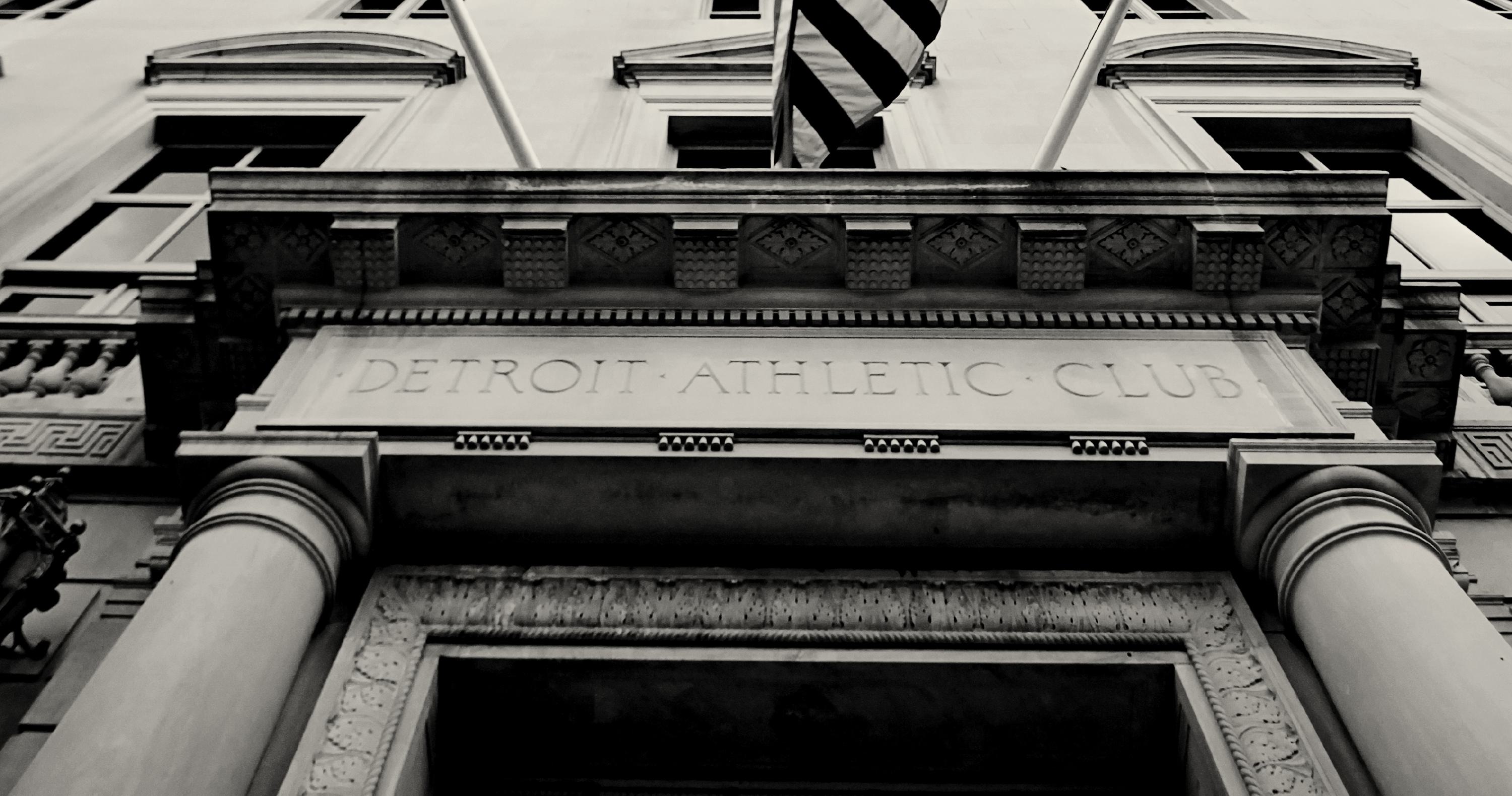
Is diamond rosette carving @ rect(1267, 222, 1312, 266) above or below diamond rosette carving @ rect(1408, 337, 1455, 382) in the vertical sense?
above

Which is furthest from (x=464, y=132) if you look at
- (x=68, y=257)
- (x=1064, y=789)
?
(x=1064, y=789)

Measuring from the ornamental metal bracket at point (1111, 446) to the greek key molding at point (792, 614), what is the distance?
2.21 ft

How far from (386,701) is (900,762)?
2640mm

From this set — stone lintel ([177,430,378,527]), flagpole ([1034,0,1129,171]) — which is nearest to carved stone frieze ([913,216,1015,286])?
flagpole ([1034,0,1129,171])

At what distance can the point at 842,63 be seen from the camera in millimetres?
8602

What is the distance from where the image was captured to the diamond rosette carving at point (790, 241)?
799 centimetres

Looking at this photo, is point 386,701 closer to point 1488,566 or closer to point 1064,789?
point 1064,789

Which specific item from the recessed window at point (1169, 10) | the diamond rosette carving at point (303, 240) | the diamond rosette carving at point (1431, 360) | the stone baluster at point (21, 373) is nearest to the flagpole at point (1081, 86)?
the diamond rosette carving at point (1431, 360)

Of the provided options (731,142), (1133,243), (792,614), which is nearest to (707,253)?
(792,614)

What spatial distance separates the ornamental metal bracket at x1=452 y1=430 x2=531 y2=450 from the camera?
676 centimetres

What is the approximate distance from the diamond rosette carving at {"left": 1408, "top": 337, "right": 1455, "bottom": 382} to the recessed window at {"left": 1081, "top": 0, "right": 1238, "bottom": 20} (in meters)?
10.3

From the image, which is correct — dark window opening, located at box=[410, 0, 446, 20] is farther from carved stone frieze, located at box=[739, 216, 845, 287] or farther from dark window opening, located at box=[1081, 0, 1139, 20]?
carved stone frieze, located at box=[739, 216, 845, 287]

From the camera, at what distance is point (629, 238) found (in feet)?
26.2

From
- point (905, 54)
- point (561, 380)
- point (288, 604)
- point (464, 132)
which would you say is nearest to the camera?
point (288, 604)
